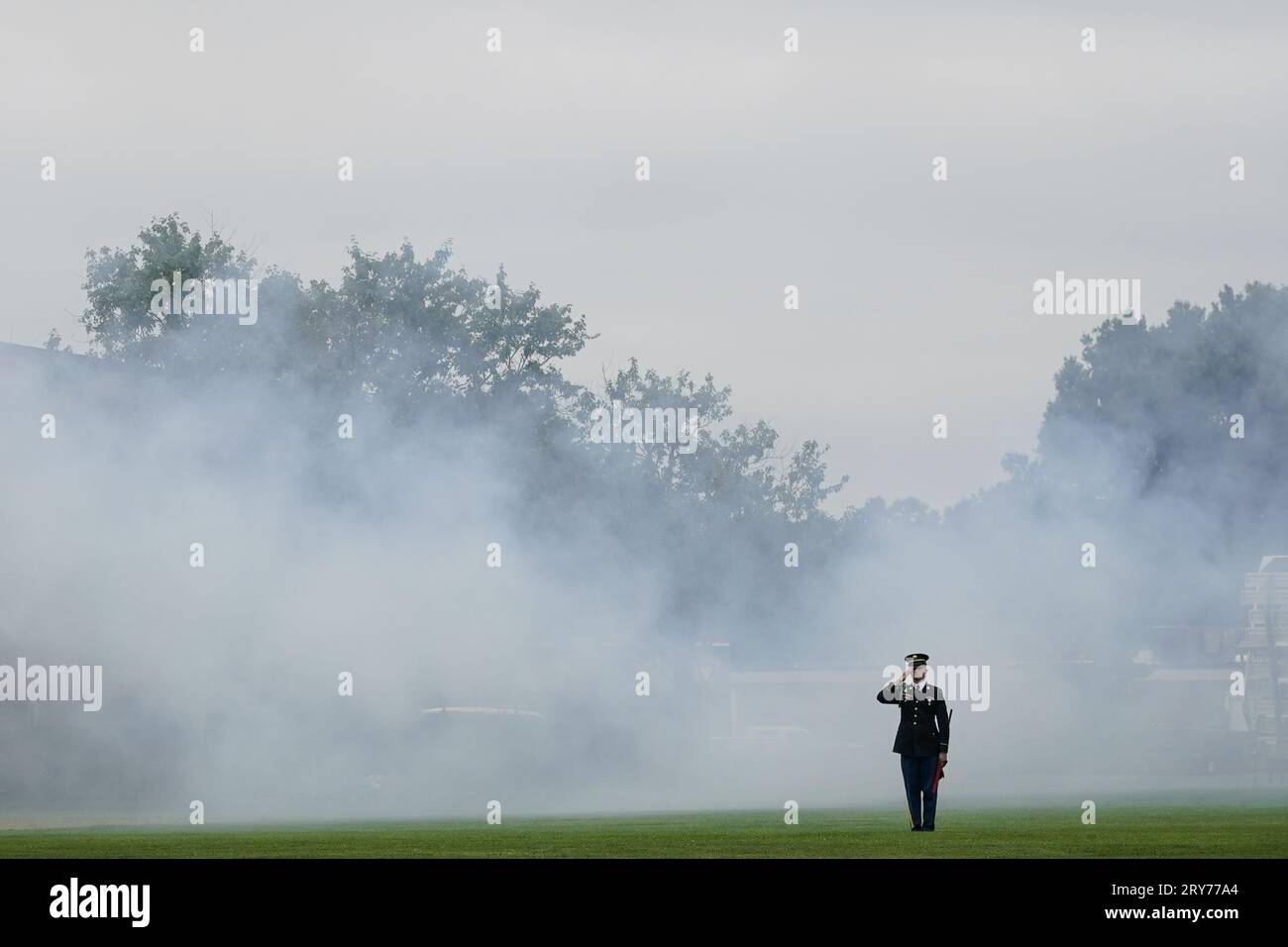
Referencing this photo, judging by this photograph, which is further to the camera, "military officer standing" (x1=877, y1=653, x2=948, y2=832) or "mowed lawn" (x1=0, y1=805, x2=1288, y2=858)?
"military officer standing" (x1=877, y1=653, x2=948, y2=832)

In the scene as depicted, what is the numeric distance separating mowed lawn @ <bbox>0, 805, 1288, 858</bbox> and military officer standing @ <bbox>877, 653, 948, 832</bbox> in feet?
1.23

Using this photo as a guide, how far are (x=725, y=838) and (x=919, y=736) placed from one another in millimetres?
2893

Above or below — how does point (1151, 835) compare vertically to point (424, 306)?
below

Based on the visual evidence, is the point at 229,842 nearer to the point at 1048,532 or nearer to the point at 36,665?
the point at 36,665

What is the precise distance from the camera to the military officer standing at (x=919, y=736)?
1969 centimetres

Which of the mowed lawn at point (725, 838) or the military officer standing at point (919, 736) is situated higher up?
the military officer standing at point (919, 736)

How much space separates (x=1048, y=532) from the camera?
36625mm

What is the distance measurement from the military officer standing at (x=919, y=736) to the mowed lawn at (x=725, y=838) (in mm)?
375

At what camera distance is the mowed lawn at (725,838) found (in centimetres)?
1593

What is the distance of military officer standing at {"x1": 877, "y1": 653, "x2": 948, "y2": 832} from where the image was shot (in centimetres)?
1969

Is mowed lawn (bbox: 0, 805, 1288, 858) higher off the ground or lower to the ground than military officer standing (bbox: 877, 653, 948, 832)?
lower

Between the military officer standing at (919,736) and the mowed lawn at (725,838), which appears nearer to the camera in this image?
the mowed lawn at (725,838)
